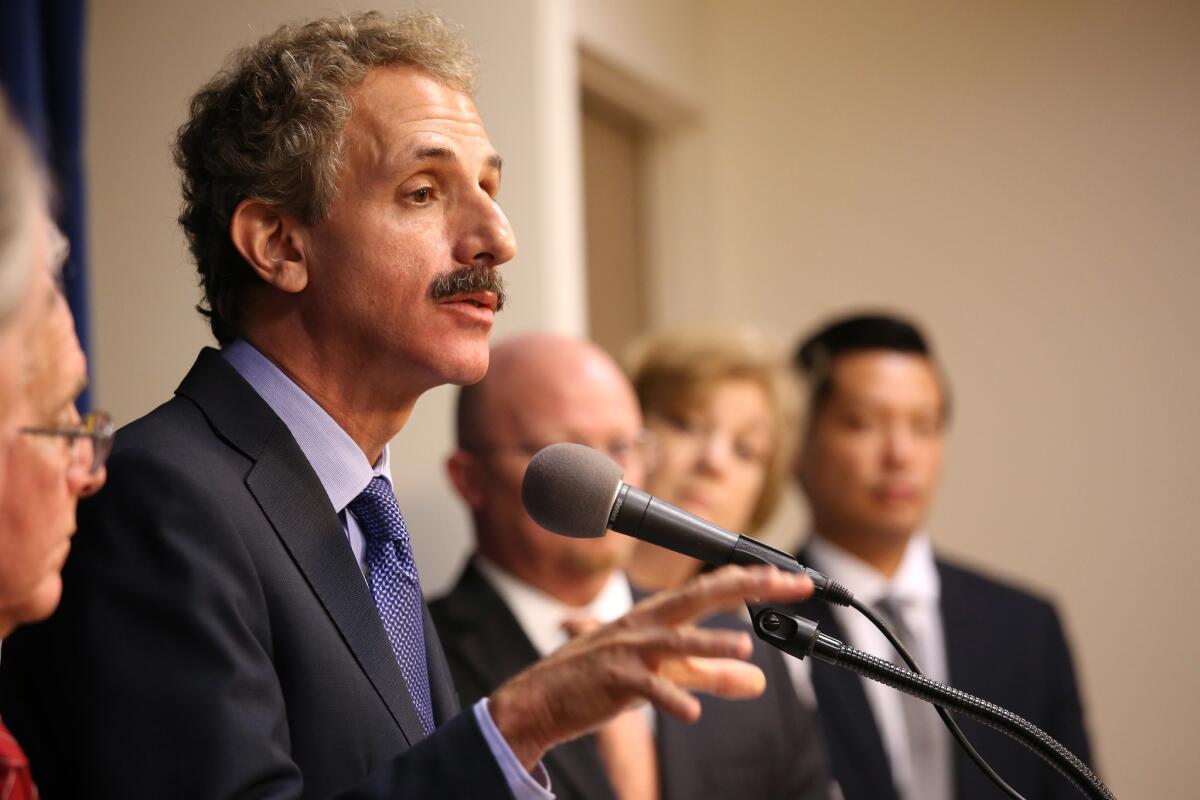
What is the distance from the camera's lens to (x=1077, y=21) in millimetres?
3881

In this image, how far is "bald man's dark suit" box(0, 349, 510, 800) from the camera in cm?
107

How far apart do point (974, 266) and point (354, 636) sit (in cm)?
313

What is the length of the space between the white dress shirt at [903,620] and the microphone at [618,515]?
154 centimetres

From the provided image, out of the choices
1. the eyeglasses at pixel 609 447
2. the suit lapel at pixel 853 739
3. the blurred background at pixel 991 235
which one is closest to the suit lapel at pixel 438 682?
the eyeglasses at pixel 609 447

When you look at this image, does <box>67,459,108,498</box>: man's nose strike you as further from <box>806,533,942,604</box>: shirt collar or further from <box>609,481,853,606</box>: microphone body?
<box>806,533,942,604</box>: shirt collar

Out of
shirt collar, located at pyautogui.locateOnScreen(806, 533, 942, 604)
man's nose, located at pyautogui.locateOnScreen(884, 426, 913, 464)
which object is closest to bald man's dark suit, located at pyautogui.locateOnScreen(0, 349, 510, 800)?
shirt collar, located at pyautogui.locateOnScreen(806, 533, 942, 604)

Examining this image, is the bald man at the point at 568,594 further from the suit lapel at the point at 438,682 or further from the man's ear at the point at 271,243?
the man's ear at the point at 271,243

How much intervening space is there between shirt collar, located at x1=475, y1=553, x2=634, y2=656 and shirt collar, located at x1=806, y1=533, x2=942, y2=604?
28.4 inches

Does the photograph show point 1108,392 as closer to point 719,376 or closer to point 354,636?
point 719,376

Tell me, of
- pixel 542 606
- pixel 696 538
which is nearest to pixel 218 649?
pixel 696 538

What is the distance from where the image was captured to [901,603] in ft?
9.33

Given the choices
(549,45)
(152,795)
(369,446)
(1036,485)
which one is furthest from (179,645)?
(1036,485)

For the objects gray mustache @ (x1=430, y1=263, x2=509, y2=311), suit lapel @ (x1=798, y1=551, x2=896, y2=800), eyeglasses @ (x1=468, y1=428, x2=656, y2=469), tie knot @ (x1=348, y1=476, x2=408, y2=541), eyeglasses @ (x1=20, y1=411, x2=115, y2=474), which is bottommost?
suit lapel @ (x1=798, y1=551, x2=896, y2=800)

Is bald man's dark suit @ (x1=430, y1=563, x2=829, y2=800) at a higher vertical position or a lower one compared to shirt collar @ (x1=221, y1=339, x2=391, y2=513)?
lower
